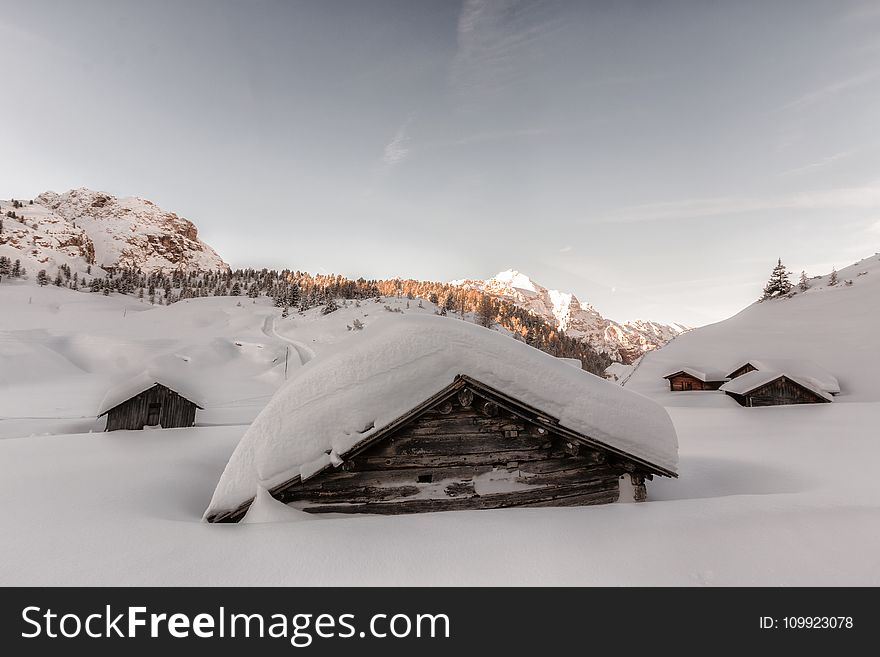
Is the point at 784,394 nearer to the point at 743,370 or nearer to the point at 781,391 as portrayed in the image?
the point at 781,391

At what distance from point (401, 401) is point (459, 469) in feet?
4.91

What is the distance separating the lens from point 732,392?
24.9 m

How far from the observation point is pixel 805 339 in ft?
109

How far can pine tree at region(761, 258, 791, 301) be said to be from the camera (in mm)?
47250

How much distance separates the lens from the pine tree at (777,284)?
47250mm

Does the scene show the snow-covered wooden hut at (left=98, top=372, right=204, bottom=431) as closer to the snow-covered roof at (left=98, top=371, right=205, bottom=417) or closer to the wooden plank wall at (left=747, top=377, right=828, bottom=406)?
the snow-covered roof at (left=98, top=371, right=205, bottom=417)

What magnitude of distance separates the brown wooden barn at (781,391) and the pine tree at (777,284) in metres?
32.0

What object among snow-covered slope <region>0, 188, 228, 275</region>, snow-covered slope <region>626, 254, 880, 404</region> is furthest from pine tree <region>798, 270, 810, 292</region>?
snow-covered slope <region>0, 188, 228, 275</region>

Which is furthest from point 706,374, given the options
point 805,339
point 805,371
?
point 805,339

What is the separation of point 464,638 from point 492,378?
10.2 feet

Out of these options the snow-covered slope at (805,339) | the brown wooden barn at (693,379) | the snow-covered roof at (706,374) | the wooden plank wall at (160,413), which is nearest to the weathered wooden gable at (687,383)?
the brown wooden barn at (693,379)

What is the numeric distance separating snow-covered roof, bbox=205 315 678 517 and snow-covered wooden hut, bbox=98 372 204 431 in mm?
14963

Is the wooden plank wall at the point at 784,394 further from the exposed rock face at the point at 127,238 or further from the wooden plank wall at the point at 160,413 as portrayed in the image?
the exposed rock face at the point at 127,238

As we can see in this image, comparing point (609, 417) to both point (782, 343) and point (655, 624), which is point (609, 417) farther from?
point (782, 343)
